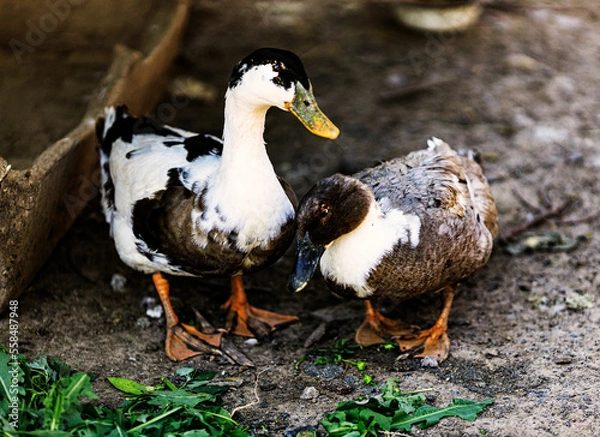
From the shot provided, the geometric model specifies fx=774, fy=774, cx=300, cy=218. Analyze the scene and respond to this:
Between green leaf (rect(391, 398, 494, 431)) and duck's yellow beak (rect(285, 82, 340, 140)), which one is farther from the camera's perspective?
duck's yellow beak (rect(285, 82, 340, 140))

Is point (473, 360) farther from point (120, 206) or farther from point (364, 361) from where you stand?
point (120, 206)

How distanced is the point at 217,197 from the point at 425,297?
1.72 m

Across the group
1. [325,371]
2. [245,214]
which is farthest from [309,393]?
[245,214]

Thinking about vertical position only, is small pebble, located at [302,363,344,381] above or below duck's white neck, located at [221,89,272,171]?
below

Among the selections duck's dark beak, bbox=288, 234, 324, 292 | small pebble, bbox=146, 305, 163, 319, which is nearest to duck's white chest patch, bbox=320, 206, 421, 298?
duck's dark beak, bbox=288, 234, 324, 292

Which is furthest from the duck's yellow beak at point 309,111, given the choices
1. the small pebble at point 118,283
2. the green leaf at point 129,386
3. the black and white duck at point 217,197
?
the small pebble at point 118,283

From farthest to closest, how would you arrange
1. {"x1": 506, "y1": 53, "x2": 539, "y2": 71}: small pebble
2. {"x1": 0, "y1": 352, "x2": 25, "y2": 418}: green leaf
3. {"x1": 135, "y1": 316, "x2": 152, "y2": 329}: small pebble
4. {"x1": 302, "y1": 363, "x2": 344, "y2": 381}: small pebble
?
{"x1": 506, "y1": 53, "x2": 539, "y2": 71}: small pebble → {"x1": 135, "y1": 316, "x2": 152, "y2": 329}: small pebble → {"x1": 302, "y1": 363, "x2": 344, "y2": 381}: small pebble → {"x1": 0, "y1": 352, "x2": 25, "y2": 418}: green leaf

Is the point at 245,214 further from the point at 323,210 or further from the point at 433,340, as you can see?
the point at 433,340

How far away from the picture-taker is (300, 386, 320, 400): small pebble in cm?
399

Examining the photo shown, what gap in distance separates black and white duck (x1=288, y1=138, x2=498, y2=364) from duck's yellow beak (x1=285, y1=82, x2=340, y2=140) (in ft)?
0.93

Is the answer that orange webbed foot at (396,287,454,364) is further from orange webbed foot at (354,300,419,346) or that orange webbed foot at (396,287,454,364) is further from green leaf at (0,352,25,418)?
green leaf at (0,352,25,418)

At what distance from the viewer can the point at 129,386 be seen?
3900 millimetres

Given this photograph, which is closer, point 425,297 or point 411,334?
point 411,334

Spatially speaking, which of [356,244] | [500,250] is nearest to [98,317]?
[356,244]
